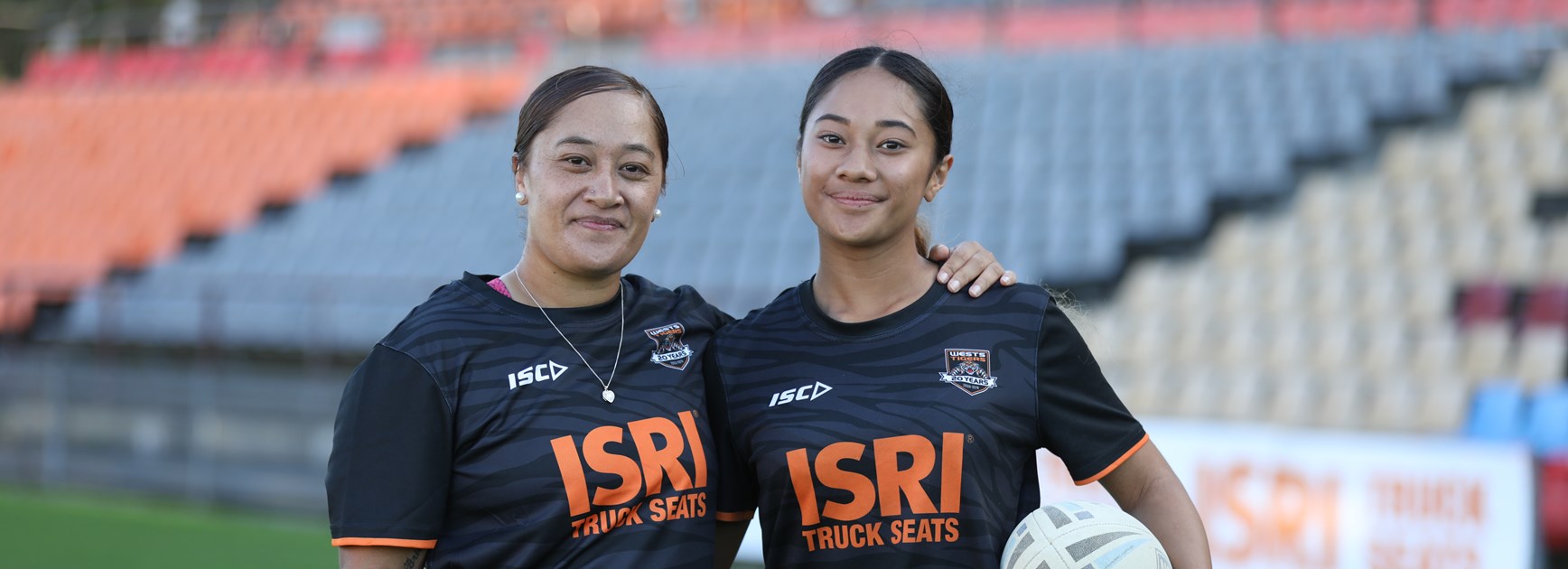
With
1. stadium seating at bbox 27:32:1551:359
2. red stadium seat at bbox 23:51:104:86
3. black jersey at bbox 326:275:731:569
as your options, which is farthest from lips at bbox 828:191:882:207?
red stadium seat at bbox 23:51:104:86

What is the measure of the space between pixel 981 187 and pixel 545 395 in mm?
9509

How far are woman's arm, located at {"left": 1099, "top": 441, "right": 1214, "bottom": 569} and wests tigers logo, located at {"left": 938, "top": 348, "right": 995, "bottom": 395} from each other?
12.4 inches

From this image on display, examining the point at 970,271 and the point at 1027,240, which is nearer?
the point at 970,271

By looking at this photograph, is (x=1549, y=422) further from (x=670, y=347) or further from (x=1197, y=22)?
(x=1197, y=22)

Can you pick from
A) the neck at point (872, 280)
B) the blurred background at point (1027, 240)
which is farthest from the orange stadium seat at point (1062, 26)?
the neck at point (872, 280)

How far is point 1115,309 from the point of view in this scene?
388 inches

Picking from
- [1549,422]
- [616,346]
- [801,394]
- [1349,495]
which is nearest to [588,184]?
[616,346]

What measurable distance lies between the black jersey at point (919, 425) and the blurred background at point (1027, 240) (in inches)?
27.2

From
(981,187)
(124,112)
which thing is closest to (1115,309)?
(981,187)

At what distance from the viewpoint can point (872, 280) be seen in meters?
2.63

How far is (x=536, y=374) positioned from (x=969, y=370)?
760 millimetres

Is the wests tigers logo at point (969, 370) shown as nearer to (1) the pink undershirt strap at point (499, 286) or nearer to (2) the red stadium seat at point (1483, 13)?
(1) the pink undershirt strap at point (499, 286)

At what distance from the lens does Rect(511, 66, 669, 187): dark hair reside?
2479 mm

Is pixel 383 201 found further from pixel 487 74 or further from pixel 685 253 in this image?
pixel 685 253
